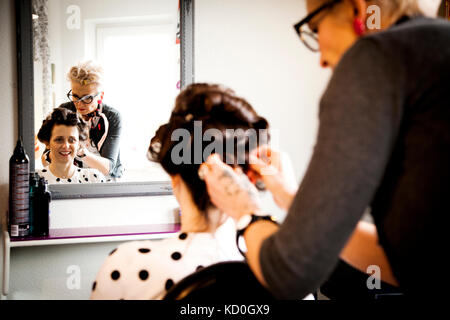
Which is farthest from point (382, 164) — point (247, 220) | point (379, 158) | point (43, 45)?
point (43, 45)

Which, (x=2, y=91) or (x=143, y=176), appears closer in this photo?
(x=2, y=91)

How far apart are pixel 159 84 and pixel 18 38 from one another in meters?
0.76

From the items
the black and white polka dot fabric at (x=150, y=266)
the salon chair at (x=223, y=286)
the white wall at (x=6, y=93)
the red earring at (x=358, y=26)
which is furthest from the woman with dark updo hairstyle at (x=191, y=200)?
the white wall at (x=6, y=93)

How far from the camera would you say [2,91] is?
2.08m

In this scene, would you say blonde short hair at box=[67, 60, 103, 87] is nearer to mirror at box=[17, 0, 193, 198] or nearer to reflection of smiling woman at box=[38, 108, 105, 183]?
mirror at box=[17, 0, 193, 198]

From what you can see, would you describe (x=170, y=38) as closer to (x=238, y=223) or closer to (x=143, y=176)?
(x=143, y=176)

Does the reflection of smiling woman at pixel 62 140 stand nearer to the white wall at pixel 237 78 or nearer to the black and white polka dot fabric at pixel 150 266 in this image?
the white wall at pixel 237 78

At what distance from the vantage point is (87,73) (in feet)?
7.13

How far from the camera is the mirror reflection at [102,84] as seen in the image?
2105mm

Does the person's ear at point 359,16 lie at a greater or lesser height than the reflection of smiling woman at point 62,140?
greater

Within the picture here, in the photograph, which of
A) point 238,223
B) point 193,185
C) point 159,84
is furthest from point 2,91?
point 238,223

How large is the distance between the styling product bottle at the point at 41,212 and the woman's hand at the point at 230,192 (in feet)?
4.69

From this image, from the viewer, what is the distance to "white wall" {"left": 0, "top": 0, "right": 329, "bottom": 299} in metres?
2.09

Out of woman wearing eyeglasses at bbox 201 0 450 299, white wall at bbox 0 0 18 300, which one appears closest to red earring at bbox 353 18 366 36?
woman wearing eyeglasses at bbox 201 0 450 299
